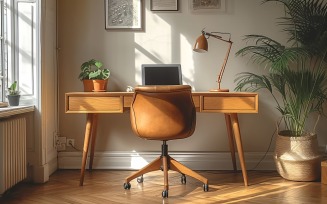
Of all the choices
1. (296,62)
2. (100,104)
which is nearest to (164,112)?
(100,104)

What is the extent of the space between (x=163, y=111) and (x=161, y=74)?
68 cm

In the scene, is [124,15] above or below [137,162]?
above

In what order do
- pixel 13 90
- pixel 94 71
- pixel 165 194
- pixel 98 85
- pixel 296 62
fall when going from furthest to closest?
1. pixel 296 62
2. pixel 94 71
3. pixel 98 85
4. pixel 13 90
5. pixel 165 194

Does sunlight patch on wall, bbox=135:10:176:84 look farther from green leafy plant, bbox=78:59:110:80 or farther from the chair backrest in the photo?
the chair backrest

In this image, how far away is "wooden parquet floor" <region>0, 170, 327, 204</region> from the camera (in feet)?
8.36

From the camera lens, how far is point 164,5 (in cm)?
350

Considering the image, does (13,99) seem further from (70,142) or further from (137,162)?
(137,162)

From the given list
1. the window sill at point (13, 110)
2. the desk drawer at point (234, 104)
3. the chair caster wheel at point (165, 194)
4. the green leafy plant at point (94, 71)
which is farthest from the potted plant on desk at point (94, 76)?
the chair caster wheel at point (165, 194)

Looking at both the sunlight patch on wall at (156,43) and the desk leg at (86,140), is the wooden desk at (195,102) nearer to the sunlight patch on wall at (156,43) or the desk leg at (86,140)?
the desk leg at (86,140)

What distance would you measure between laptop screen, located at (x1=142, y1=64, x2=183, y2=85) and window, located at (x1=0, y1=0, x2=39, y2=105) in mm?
878

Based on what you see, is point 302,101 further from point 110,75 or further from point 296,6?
point 110,75

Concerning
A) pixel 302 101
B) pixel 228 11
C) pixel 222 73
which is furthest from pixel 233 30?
pixel 302 101

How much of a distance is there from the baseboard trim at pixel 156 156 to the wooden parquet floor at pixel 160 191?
191 mm

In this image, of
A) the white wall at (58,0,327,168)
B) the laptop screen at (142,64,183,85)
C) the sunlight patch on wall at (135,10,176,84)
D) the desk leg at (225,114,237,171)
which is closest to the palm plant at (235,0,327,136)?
the white wall at (58,0,327,168)
